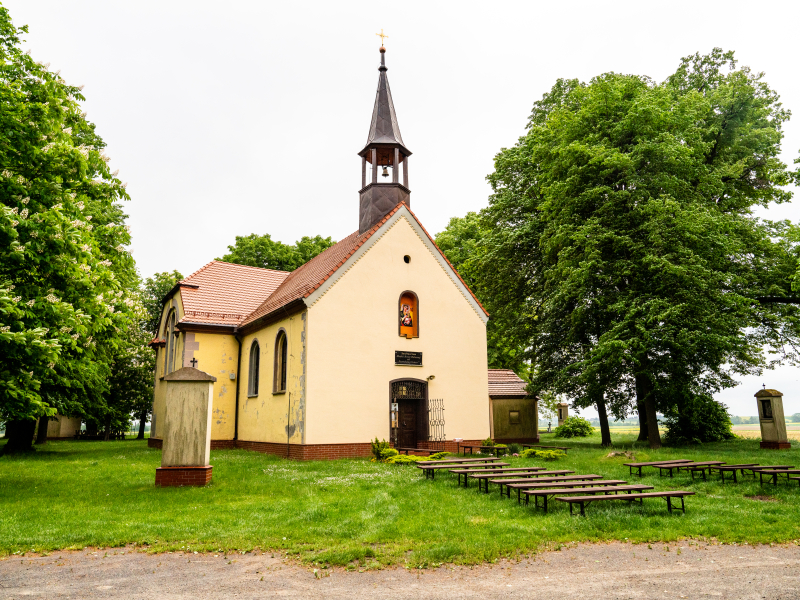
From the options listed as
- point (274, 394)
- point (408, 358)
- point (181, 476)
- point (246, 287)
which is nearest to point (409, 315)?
point (408, 358)

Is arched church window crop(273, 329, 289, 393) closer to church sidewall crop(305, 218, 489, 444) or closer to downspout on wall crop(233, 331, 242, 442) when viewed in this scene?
church sidewall crop(305, 218, 489, 444)

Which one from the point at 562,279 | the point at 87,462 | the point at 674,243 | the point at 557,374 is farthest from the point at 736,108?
the point at 87,462

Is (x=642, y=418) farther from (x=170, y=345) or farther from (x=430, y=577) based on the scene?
(x=430, y=577)

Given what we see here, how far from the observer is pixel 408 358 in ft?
65.4

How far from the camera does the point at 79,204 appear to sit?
11.3 m

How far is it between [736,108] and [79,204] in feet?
77.2

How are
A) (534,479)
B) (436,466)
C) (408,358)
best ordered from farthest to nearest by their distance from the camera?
(408,358) < (436,466) < (534,479)

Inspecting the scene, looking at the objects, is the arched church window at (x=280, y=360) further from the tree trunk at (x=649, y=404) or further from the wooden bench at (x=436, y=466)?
the tree trunk at (x=649, y=404)

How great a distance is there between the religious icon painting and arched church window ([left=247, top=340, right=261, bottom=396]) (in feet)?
19.5

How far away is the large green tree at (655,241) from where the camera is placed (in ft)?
61.0

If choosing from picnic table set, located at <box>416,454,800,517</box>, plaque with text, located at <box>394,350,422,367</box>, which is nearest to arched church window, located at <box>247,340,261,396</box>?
plaque with text, located at <box>394,350,422,367</box>

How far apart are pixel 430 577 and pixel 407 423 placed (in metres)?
14.4

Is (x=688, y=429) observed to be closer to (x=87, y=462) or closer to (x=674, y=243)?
(x=674, y=243)

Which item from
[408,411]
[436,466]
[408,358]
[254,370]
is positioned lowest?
[436,466]
